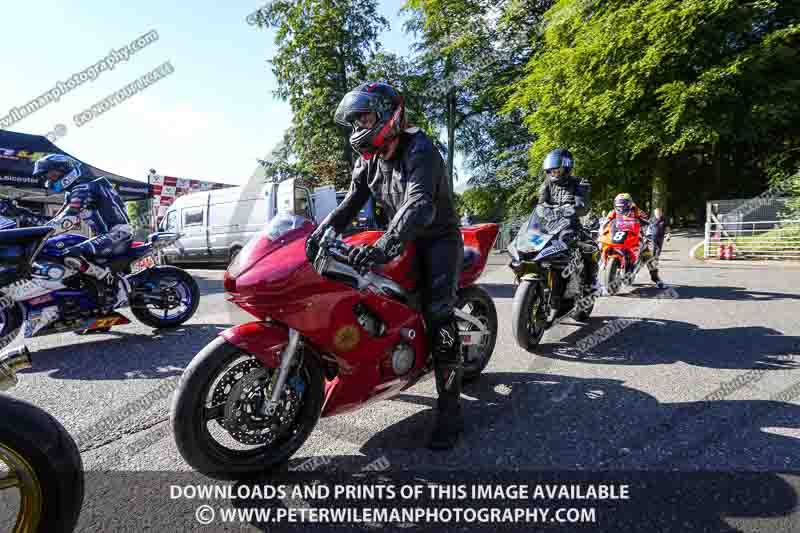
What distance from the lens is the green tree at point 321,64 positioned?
25.8 meters

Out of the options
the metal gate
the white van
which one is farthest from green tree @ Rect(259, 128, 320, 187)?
the metal gate

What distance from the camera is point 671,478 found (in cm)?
221

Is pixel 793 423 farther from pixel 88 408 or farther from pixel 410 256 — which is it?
pixel 88 408

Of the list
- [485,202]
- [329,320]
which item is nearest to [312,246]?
[329,320]

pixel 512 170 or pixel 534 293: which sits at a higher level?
pixel 512 170

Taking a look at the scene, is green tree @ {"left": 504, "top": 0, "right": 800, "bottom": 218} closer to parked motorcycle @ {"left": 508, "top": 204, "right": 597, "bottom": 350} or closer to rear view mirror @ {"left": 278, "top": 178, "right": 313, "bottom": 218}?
rear view mirror @ {"left": 278, "top": 178, "right": 313, "bottom": 218}

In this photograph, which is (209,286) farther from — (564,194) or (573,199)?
(573,199)

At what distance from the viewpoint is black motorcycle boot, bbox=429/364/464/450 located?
2.58m

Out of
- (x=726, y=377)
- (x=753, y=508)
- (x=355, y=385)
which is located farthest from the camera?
(x=726, y=377)

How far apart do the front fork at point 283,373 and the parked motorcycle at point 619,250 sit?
628 centimetres

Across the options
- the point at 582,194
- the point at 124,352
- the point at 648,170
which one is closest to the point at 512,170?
the point at 648,170

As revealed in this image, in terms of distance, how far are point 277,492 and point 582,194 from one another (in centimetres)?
415

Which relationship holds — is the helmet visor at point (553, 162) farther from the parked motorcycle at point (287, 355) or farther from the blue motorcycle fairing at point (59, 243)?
the blue motorcycle fairing at point (59, 243)

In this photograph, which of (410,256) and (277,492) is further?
(410,256)
